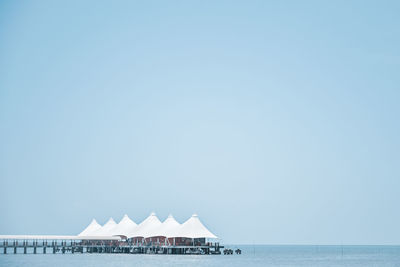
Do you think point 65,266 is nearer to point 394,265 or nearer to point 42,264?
point 42,264

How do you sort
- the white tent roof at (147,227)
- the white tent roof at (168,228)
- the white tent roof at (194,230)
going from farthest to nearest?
the white tent roof at (147,227) < the white tent roof at (168,228) < the white tent roof at (194,230)

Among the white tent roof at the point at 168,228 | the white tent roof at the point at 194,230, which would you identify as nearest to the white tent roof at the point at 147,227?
→ the white tent roof at the point at 168,228

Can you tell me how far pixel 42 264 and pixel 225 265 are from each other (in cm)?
2048

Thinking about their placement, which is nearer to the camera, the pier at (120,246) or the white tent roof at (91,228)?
the pier at (120,246)

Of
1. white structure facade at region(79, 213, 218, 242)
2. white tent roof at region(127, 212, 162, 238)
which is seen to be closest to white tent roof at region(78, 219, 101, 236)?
white structure facade at region(79, 213, 218, 242)

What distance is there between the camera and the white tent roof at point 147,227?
312 ft

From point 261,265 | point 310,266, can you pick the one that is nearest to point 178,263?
point 261,265

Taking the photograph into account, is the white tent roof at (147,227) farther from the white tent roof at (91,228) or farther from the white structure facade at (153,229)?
the white tent roof at (91,228)

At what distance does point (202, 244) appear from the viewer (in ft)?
298

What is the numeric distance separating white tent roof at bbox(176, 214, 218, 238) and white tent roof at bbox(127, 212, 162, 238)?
241 inches

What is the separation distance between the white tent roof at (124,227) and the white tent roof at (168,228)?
8.31 m

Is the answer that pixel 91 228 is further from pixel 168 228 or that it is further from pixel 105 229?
pixel 168 228

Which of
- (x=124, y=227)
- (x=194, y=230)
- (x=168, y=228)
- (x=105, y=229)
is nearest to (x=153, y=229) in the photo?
(x=168, y=228)

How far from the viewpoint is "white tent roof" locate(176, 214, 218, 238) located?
290ft
